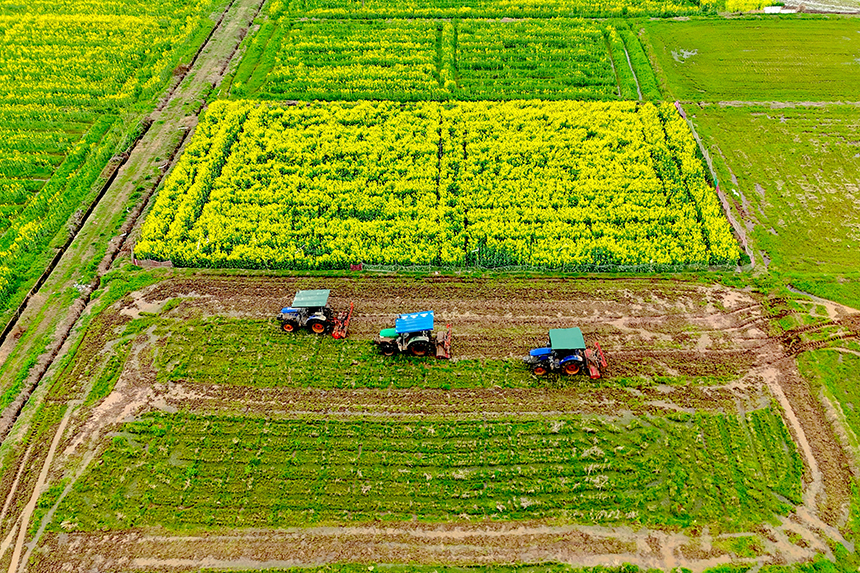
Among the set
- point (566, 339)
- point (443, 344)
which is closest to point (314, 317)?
point (443, 344)

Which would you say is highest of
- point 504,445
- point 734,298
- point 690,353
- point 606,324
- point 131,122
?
point 131,122

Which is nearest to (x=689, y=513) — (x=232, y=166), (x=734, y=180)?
(x=734, y=180)

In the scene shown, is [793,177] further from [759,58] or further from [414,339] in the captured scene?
[414,339]

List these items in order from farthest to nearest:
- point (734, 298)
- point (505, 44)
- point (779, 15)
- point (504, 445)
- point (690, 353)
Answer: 1. point (779, 15)
2. point (505, 44)
3. point (734, 298)
4. point (690, 353)
5. point (504, 445)

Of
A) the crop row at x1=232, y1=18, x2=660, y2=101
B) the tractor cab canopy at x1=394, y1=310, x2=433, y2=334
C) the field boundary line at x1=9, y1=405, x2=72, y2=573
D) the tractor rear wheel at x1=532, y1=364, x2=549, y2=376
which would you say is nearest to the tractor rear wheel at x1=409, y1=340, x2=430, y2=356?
the tractor cab canopy at x1=394, y1=310, x2=433, y2=334

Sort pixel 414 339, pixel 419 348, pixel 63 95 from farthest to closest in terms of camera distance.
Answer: pixel 63 95, pixel 419 348, pixel 414 339

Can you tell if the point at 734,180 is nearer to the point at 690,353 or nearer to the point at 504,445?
the point at 690,353

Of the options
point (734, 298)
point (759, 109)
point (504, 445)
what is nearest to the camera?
point (504, 445)
